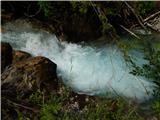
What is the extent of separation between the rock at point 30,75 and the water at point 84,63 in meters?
0.41

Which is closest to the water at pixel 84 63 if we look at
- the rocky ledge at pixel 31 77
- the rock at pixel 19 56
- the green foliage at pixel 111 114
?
the rocky ledge at pixel 31 77

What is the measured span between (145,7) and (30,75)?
2.62m

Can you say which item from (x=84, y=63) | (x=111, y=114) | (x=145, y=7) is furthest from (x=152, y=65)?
(x=145, y=7)

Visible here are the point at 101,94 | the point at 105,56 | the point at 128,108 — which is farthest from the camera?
the point at 105,56

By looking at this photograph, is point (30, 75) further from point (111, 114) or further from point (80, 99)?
point (111, 114)

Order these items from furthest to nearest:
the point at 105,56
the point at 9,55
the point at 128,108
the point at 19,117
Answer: the point at 105,56
the point at 9,55
the point at 128,108
the point at 19,117

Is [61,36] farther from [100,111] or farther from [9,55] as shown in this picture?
[100,111]

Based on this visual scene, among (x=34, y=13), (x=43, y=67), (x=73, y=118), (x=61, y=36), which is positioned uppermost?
(x=34, y=13)

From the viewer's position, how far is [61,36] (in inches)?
292

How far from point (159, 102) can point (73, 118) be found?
938 mm

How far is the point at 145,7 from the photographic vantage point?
6977 mm

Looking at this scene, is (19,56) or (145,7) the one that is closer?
(19,56)

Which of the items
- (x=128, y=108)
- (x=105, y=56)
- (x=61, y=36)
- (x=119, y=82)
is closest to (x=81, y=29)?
(x=61, y=36)

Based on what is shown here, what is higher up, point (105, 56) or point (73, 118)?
point (105, 56)
